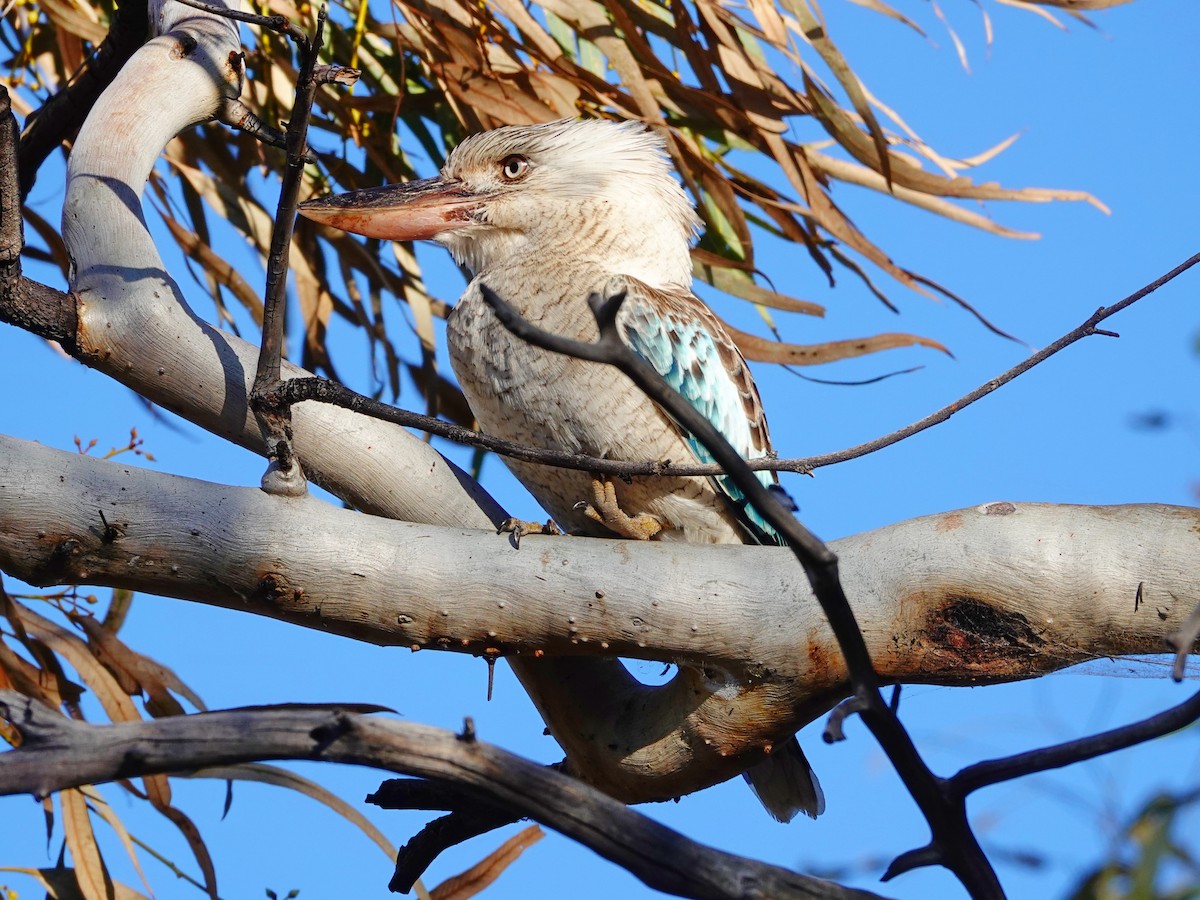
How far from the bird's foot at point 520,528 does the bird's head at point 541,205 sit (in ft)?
2.29

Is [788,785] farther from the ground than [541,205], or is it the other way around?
[541,205]

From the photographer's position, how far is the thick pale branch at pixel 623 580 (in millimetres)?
1537

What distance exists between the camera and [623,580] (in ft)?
5.37

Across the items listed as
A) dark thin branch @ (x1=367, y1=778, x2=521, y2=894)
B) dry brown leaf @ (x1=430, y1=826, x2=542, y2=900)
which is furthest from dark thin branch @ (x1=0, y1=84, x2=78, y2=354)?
dry brown leaf @ (x1=430, y1=826, x2=542, y2=900)

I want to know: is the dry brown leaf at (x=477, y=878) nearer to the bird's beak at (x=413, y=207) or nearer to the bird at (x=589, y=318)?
the bird at (x=589, y=318)

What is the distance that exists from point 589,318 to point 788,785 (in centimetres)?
84

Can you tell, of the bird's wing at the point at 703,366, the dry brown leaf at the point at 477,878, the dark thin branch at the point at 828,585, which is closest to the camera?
the dark thin branch at the point at 828,585

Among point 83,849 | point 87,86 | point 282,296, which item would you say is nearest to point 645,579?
point 282,296

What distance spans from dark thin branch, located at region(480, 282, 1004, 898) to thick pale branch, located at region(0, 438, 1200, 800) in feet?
1.88

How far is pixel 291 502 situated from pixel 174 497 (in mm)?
145

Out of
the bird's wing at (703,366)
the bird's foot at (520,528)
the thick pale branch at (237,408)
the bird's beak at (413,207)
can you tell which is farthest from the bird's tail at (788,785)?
the bird's beak at (413,207)

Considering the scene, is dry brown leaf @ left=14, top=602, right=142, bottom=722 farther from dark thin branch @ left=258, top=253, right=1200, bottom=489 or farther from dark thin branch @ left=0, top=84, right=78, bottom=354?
dark thin branch @ left=258, top=253, right=1200, bottom=489

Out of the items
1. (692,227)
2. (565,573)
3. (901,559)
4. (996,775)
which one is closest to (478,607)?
(565,573)

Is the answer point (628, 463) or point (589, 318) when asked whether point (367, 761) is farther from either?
point (589, 318)
